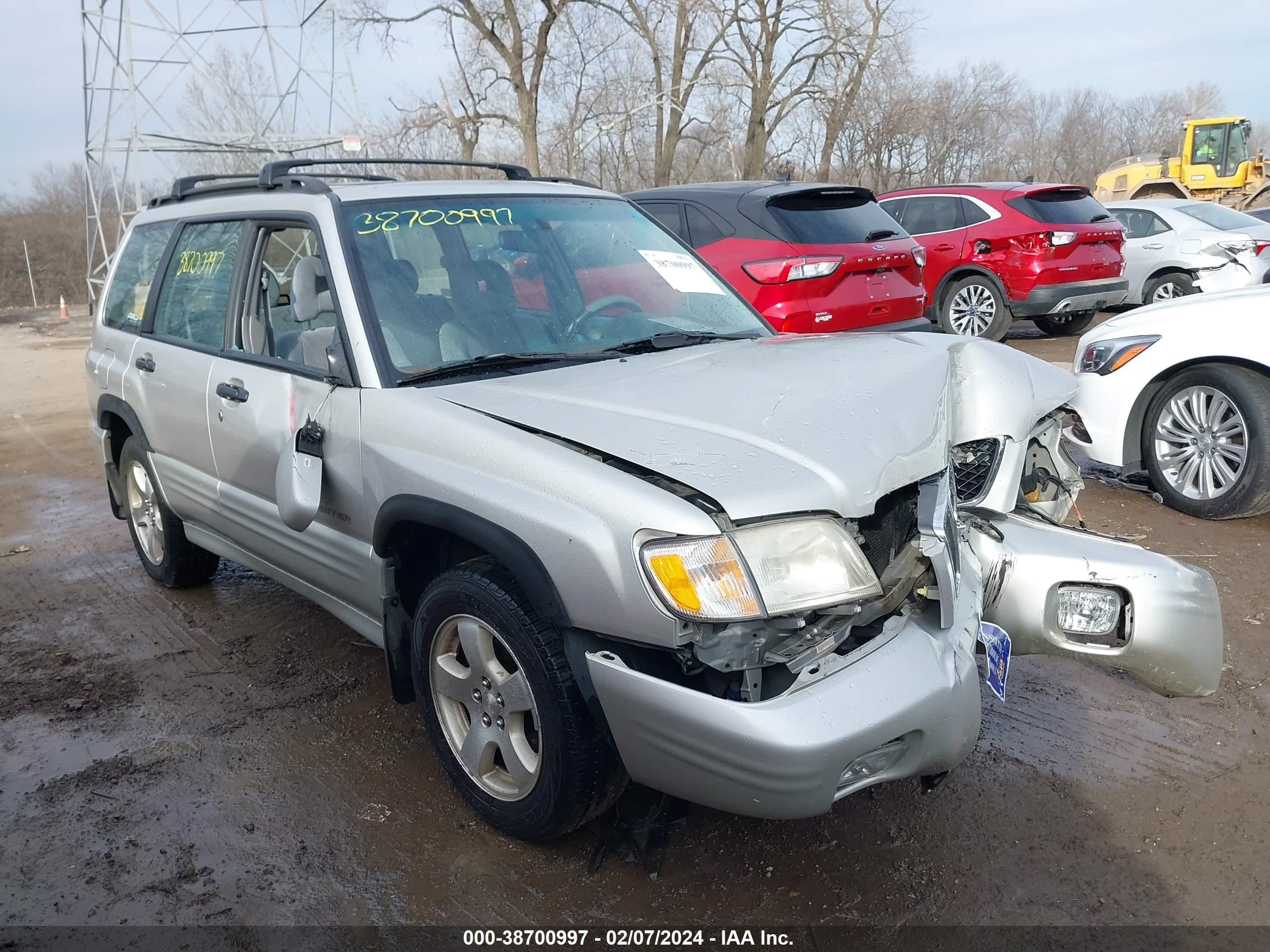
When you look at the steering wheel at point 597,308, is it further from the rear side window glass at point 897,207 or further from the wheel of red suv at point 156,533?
the rear side window glass at point 897,207

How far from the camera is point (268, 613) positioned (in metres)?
4.71

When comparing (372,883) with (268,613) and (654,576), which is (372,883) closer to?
(654,576)

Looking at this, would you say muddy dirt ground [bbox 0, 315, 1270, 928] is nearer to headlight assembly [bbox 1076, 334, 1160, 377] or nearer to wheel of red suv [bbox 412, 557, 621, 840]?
wheel of red suv [bbox 412, 557, 621, 840]

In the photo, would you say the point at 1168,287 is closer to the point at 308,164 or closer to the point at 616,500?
the point at 308,164

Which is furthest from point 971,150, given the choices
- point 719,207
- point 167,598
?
point 167,598

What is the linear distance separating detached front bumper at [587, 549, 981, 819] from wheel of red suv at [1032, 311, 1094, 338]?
10.9 metres

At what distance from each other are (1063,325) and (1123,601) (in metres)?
10.7

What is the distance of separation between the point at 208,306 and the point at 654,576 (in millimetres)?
2816

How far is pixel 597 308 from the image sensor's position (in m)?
3.62

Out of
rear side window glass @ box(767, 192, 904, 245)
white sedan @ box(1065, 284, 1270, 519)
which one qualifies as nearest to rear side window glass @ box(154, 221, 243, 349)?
rear side window glass @ box(767, 192, 904, 245)

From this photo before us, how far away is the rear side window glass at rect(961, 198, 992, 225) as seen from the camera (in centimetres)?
1116

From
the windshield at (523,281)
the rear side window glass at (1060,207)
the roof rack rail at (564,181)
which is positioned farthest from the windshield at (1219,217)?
the windshield at (523,281)

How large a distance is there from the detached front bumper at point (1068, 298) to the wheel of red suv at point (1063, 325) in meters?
1.17

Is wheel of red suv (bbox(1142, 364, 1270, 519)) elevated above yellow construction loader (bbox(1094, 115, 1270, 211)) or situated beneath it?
situated beneath
